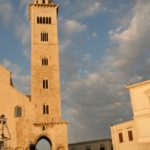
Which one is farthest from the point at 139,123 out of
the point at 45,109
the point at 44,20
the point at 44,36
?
the point at 44,20

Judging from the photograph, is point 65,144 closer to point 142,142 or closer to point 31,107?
point 31,107

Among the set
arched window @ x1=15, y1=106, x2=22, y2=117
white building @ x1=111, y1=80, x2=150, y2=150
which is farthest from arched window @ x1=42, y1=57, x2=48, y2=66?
white building @ x1=111, y1=80, x2=150, y2=150

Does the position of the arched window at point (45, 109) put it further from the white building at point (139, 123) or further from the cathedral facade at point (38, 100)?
the white building at point (139, 123)

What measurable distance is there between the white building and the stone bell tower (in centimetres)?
946

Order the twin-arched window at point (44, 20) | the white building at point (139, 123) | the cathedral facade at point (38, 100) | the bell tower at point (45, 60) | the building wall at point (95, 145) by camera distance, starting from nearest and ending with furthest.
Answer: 1. the white building at point (139, 123)
2. the cathedral facade at point (38, 100)
3. the bell tower at point (45, 60)
4. the twin-arched window at point (44, 20)
5. the building wall at point (95, 145)

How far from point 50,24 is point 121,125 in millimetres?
22399

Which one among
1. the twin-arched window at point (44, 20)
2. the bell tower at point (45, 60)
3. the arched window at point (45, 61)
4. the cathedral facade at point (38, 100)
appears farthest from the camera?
the twin-arched window at point (44, 20)

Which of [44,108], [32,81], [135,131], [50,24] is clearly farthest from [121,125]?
[50,24]

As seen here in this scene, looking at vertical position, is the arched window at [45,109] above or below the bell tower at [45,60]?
below

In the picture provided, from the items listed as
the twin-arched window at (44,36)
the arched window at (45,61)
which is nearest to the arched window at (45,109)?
the arched window at (45,61)

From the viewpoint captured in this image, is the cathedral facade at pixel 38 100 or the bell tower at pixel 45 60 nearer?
the cathedral facade at pixel 38 100

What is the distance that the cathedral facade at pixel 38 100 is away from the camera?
133ft

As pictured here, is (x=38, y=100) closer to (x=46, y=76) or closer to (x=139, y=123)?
(x=46, y=76)

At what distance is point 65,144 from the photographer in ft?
135
